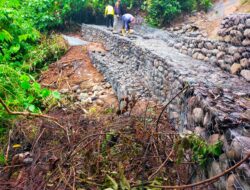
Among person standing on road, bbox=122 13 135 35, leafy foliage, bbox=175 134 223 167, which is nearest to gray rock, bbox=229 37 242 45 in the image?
leafy foliage, bbox=175 134 223 167

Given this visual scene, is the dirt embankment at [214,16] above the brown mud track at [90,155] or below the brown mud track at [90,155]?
above

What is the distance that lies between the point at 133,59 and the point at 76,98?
7.26 ft

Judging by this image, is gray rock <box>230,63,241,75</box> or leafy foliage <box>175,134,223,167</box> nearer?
leafy foliage <box>175,134,223,167</box>

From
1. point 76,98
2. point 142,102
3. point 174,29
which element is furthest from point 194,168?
point 174,29

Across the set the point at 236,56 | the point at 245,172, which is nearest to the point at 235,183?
the point at 245,172

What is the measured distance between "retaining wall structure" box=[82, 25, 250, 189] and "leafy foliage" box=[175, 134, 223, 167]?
0.08 meters

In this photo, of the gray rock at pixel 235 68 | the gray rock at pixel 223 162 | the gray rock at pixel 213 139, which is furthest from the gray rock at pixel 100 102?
the gray rock at pixel 223 162

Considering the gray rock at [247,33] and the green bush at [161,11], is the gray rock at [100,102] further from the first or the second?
the green bush at [161,11]

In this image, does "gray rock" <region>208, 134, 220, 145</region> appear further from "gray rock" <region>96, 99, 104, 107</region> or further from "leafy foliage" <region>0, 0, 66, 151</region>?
"leafy foliage" <region>0, 0, 66, 151</region>

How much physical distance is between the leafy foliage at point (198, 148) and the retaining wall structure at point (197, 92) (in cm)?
8

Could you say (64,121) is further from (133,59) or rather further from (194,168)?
(133,59)

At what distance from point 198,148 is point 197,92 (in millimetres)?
1196

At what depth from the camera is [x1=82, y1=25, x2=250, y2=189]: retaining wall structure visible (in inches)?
101

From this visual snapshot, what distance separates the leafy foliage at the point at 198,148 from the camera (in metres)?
2.69
